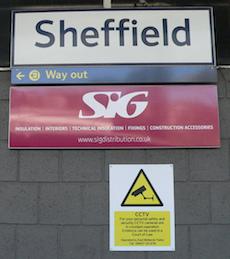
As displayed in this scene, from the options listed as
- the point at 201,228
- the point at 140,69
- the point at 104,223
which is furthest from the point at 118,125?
the point at 201,228

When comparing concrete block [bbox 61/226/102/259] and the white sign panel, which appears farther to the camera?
the white sign panel

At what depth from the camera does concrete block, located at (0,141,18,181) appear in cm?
334

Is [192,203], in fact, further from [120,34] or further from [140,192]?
[120,34]

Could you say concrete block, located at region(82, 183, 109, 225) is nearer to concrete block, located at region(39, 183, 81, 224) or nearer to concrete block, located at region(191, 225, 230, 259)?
concrete block, located at region(39, 183, 81, 224)

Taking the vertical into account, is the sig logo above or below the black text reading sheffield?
below

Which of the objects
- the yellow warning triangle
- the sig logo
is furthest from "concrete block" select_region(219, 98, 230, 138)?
the yellow warning triangle

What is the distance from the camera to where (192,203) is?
10.8 feet

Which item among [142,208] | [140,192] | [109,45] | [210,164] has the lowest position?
[142,208]

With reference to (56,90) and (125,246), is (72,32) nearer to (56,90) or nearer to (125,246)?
(56,90)

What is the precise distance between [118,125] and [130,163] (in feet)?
0.95

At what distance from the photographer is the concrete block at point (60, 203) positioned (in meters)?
3.28

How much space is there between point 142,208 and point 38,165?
2.68ft

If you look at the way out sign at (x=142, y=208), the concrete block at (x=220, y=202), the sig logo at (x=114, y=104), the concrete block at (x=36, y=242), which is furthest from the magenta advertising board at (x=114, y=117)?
the concrete block at (x=36, y=242)

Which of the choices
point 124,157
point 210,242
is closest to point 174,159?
point 124,157
